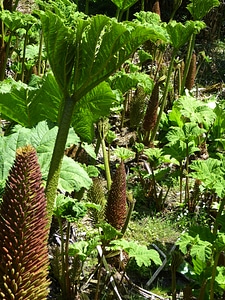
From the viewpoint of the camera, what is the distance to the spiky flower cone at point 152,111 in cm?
472

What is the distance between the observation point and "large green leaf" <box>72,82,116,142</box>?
302 cm

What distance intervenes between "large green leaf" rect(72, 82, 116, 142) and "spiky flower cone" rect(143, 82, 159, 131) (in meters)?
1.40

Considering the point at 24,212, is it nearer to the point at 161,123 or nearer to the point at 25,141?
the point at 25,141

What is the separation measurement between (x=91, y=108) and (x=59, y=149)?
845 millimetres

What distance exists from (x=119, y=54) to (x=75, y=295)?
130cm

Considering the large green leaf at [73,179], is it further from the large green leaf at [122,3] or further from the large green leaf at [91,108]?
the large green leaf at [122,3]

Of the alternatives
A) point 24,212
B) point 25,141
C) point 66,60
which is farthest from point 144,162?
point 24,212

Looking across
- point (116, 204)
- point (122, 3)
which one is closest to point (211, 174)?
point (116, 204)

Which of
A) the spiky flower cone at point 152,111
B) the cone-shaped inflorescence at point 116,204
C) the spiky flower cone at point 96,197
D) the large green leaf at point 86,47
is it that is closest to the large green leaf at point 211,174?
the cone-shaped inflorescence at point 116,204

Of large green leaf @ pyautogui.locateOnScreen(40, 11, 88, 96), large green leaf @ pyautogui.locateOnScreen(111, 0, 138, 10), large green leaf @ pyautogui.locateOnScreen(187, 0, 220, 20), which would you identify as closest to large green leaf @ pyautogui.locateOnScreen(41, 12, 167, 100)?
large green leaf @ pyautogui.locateOnScreen(40, 11, 88, 96)

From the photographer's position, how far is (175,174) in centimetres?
425

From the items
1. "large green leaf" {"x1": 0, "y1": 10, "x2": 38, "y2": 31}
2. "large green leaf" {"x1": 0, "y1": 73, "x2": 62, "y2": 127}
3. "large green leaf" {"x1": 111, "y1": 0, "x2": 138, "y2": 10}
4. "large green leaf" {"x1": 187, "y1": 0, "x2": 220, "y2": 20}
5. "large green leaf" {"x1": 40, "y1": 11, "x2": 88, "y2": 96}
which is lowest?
"large green leaf" {"x1": 0, "y1": 73, "x2": 62, "y2": 127}

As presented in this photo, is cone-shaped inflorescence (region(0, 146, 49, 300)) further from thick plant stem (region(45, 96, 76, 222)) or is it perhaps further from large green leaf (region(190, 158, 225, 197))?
large green leaf (region(190, 158, 225, 197))

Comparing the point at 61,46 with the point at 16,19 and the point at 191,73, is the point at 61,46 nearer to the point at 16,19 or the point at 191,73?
the point at 16,19
